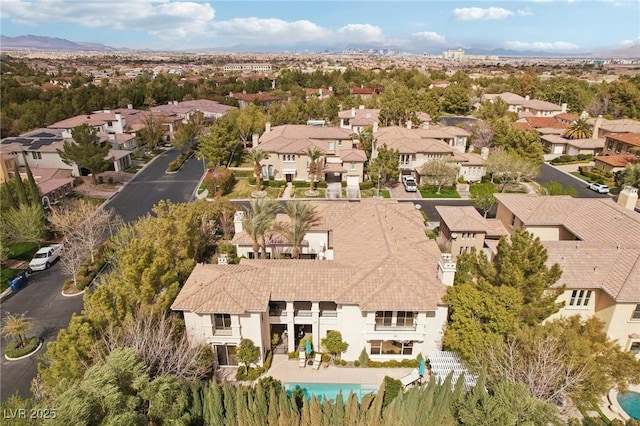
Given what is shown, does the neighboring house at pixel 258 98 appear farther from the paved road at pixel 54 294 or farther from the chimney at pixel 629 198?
the chimney at pixel 629 198

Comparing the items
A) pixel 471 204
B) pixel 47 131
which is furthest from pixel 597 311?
pixel 47 131

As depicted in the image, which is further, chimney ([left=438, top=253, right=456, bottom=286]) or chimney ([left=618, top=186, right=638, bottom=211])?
chimney ([left=618, top=186, right=638, bottom=211])

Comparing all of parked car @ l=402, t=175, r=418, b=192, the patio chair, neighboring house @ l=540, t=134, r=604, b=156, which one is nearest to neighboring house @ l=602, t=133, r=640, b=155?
neighboring house @ l=540, t=134, r=604, b=156

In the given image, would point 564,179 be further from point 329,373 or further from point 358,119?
point 329,373

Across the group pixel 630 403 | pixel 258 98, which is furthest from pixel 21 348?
pixel 258 98

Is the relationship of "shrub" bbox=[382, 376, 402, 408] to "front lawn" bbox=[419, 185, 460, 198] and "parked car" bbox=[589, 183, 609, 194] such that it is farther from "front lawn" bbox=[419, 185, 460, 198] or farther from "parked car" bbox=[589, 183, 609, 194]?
"parked car" bbox=[589, 183, 609, 194]
